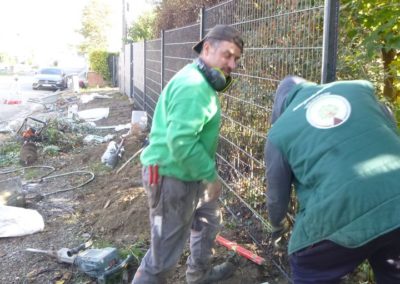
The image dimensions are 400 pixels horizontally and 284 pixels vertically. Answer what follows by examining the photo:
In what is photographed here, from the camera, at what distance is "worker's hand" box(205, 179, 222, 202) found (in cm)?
300

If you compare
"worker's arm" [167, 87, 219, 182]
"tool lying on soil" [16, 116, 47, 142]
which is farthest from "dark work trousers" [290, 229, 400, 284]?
"tool lying on soil" [16, 116, 47, 142]

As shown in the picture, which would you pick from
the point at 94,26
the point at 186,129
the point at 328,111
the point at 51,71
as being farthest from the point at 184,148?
the point at 94,26

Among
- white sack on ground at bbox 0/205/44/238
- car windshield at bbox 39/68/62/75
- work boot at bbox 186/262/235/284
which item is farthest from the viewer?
car windshield at bbox 39/68/62/75

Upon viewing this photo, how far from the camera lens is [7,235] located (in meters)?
4.76

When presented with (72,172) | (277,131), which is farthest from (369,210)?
(72,172)

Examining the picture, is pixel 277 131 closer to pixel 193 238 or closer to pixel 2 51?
pixel 193 238

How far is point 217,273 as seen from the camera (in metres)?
3.54

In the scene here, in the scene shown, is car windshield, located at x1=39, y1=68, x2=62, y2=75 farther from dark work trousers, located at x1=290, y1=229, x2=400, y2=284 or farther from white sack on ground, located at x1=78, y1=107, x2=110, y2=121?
dark work trousers, located at x1=290, y1=229, x2=400, y2=284

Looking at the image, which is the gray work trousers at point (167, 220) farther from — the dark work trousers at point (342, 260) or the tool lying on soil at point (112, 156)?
the tool lying on soil at point (112, 156)

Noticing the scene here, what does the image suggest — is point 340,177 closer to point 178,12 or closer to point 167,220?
point 167,220

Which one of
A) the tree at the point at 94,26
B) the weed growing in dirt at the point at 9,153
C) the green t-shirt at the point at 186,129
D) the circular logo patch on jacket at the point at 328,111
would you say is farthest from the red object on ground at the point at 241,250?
the tree at the point at 94,26

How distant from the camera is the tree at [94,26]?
6272 cm

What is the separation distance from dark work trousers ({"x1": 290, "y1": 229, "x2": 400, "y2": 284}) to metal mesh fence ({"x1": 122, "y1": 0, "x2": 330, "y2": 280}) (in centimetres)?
126

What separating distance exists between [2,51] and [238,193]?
9182 cm
